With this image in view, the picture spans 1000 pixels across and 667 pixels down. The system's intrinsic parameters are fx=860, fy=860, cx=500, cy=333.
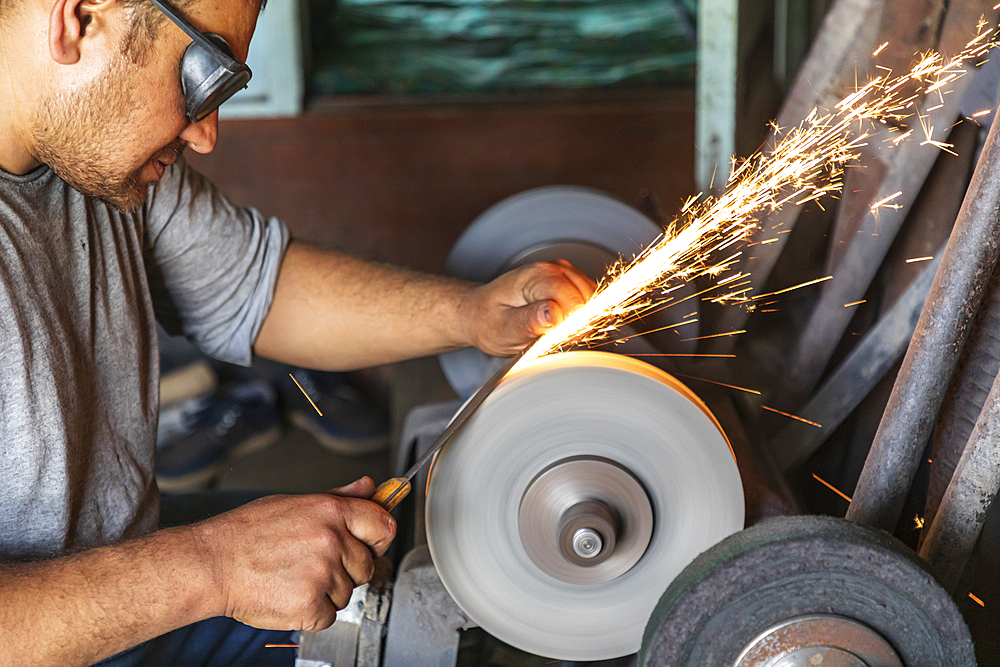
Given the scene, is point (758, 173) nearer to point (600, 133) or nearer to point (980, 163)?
point (980, 163)

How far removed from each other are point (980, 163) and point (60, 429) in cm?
132

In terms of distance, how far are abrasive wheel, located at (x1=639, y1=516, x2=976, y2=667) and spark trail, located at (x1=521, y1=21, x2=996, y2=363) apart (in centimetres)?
49

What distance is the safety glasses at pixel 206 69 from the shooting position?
3.85ft

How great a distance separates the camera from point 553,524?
1282 mm

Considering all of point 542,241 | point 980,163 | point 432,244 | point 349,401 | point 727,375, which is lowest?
point 349,401

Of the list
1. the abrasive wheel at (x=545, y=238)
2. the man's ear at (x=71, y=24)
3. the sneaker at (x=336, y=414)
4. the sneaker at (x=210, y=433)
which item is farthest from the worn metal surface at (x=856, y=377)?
the sneaker at (x=210, y=433)

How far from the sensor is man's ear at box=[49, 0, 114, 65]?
1100mm

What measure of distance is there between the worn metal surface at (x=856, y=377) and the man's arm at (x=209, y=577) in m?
0.97

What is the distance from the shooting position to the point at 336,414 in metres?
3.57

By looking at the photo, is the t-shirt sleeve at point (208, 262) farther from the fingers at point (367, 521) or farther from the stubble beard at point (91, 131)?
the fingers at point (367, 521)

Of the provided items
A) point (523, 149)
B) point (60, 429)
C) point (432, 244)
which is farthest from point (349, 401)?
point (60, 429)

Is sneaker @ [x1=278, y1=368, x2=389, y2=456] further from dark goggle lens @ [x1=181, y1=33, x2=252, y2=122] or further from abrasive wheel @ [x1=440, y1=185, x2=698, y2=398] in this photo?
dark goggle lens @ [x1=181, y1=33, x2=252, y2=122]

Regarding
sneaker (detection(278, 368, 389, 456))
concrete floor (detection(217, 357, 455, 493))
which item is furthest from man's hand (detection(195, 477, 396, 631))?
sneaker (detection(278, 368, 389, 456))

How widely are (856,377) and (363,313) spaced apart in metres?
1.00
